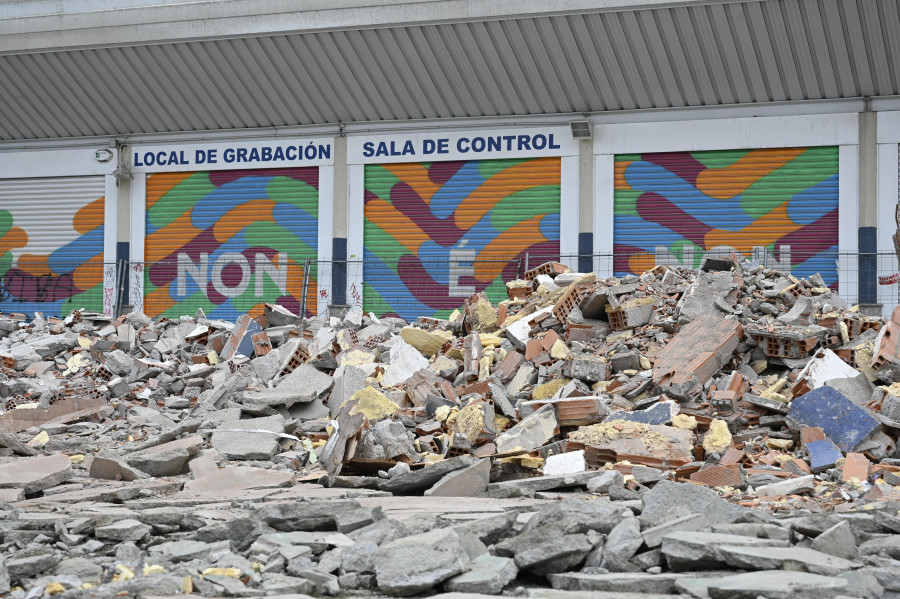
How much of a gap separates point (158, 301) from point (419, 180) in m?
6.54

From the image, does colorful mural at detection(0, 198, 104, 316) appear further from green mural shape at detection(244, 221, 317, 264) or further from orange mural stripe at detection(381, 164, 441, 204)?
orange mural stripe at detection(381, 164, 441, 204)

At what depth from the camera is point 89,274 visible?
70.5 feet

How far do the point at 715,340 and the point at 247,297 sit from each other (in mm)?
12925

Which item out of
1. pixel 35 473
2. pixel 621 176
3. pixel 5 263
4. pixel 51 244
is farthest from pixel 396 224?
pixel 35 473

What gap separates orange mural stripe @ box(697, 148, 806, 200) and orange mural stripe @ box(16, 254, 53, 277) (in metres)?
15.2

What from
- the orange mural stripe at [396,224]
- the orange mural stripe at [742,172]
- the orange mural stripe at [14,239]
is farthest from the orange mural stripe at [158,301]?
the orange mural stripe at [742,172]

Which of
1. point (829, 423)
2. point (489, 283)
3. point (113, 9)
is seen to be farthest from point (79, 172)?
point (829, 423)

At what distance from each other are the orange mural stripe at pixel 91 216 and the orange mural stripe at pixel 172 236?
5.02ft

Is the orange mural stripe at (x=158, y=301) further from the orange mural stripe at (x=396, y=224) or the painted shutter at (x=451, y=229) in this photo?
the orange mural stripe at (x=396, y=224)

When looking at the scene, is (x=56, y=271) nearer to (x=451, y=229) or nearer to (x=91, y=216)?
(x=91, y=216)

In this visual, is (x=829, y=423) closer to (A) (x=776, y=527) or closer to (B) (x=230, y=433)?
(A) (x=776, y=527)

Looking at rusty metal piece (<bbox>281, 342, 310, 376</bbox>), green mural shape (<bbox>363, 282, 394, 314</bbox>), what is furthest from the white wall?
rusty metal piece (<bbox>281, 342, 310, 376</bbox>)

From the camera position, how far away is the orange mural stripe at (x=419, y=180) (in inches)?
776

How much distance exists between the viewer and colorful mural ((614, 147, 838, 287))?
17656 mm
